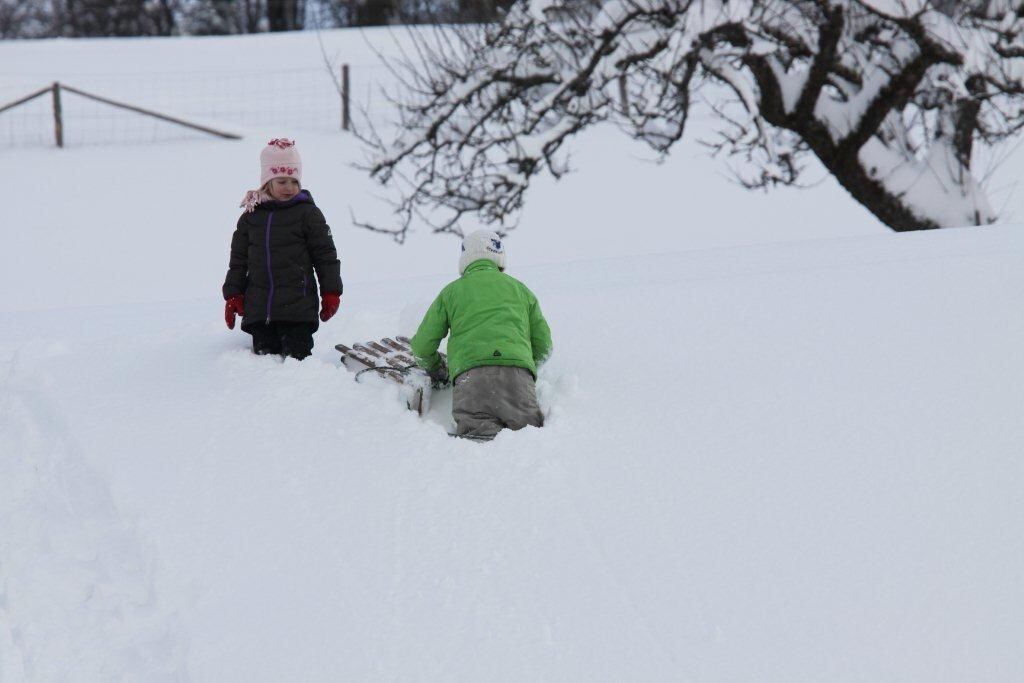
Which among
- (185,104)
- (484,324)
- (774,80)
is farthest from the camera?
(185,104)

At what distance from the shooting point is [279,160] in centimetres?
433

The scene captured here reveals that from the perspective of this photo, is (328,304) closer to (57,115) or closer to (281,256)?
(281,256)

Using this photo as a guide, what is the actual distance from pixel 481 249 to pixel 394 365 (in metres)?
0.64

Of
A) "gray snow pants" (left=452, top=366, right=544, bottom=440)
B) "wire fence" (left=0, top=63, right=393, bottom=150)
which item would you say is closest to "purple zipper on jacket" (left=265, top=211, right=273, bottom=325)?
"gray snow pants" (left=452, top=366, right=544, bottom=440)

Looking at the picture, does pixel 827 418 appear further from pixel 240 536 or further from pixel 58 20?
pixel 58 20

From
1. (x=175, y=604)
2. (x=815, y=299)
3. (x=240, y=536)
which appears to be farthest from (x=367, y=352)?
(x=815, y=299)

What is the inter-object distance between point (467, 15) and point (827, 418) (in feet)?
17.7

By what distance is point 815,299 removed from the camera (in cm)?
509

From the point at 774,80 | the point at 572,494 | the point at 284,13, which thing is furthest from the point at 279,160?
the point at 284,13

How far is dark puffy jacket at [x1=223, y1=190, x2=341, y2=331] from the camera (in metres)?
4.42

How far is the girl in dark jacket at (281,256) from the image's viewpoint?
441 centimetres

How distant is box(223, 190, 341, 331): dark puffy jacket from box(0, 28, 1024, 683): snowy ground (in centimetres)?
28

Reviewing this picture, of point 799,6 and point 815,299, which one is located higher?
point 799,6

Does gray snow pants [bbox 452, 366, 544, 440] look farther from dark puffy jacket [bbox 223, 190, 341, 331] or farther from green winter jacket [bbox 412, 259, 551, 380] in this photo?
dark puffy jacket [bbox 223, 190, 341, 331]
